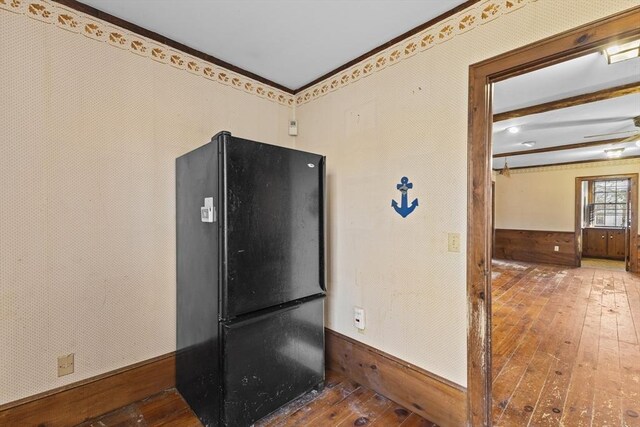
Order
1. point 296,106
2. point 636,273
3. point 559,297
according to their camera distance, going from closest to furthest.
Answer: point 296,106
point 559,297
point 636,273

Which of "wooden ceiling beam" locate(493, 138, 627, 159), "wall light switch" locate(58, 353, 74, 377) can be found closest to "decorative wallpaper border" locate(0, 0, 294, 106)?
"wall light switch" locate(58, 353, 74, 377)

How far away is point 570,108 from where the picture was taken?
3.25 meters

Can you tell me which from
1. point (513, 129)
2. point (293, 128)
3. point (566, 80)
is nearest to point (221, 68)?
point (293, 128)

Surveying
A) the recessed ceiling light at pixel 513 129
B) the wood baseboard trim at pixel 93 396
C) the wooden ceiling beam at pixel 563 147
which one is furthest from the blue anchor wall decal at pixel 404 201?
the wooden ceiling beam at pixel 563 147

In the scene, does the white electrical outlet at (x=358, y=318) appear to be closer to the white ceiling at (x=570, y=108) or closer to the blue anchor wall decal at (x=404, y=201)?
the blue anchor wall decal at (x=404, y=201)

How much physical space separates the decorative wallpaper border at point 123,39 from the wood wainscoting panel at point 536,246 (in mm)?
7295

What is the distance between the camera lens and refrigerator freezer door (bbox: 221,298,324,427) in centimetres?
157

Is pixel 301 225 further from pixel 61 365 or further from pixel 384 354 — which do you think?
pixel 61 365

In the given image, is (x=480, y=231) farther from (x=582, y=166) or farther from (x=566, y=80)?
(x=582, y=166)

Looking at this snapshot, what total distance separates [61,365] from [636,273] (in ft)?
28.5

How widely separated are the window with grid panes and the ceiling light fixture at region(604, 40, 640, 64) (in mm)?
6972

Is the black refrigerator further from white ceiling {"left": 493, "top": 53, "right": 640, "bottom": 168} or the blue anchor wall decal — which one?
white ceiling {"left": 493, "top": 53, "right": 640, "bottom": 168}

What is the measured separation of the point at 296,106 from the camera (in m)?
2.77

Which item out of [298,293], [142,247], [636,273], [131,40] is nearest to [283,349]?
[298,293]
